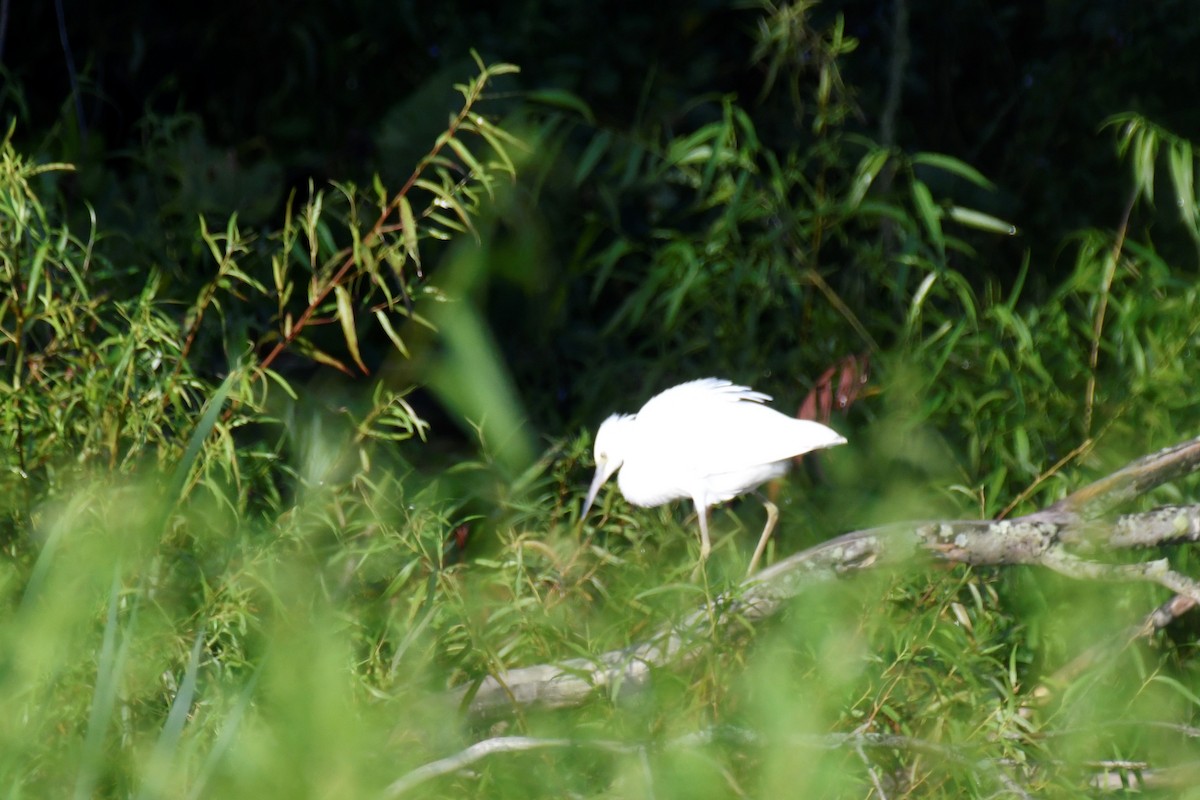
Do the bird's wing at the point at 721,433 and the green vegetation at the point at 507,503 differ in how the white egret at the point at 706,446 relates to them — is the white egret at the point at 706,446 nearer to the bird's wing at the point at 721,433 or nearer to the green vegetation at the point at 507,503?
the bird's wing at the point at 721,433

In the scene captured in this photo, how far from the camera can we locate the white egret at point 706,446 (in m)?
2.31

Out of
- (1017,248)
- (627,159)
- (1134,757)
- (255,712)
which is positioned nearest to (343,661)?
(255,712)

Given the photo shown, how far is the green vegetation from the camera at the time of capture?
1913 mm

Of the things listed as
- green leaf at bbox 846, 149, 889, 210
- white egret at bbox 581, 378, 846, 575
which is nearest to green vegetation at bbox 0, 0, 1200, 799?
green leaf at bbox 846, 149, 889, 210

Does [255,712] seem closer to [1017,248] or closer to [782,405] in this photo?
[782,405]

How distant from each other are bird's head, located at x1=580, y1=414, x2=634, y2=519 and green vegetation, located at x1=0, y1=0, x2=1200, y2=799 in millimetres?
71

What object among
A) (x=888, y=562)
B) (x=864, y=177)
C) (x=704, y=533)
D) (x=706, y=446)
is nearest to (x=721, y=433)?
(x=706, y=446)

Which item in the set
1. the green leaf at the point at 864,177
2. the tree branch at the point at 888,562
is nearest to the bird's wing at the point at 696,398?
the tree branch at the point at 888,562

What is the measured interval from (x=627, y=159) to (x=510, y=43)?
92 cm

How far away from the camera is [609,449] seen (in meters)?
2.48

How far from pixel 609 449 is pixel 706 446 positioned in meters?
0.21

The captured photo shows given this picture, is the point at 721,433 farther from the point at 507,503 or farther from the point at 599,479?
the point at 507,503

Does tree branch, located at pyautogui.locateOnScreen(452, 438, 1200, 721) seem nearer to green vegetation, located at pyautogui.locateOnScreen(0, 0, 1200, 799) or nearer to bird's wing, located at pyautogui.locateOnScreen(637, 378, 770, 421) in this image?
green vegetation, located at pyautogui.locateOnScreen(0, 0, 1200, 799)

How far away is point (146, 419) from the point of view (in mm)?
2268
